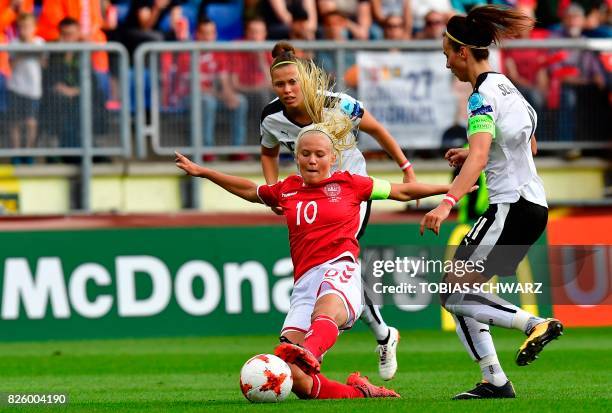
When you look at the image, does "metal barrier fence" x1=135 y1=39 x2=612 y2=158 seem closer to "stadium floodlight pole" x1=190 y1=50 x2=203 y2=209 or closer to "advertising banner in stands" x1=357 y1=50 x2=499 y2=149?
"stadium floodlight pole" x1=190 y1=50 x2=203 y2=209

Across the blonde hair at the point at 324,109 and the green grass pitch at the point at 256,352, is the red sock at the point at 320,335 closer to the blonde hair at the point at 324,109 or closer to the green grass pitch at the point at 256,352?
the green grass pitch at the point at 256,352

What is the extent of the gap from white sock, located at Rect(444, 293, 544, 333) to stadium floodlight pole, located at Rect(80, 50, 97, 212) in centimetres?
826

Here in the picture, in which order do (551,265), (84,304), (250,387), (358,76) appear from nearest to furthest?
(250,387)
(551,265)
(84,304)
(358,76)

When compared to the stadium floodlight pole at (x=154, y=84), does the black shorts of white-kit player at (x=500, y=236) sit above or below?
above

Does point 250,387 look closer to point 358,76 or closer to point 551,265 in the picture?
point 551,265

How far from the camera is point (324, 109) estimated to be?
9852 mm

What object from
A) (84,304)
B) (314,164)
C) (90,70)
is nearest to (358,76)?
(90,70)

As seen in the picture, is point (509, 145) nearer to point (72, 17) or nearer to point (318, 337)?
point (318, 337)

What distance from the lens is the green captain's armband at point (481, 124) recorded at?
8.38m

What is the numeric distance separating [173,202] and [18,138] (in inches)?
76.0

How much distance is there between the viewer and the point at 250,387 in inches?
327

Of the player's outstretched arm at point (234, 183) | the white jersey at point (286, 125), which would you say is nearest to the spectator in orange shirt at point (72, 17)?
the white jersey at point (286, 125)

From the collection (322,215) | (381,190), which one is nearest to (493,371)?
(381,190)

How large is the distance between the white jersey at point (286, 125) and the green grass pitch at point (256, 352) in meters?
1.74
